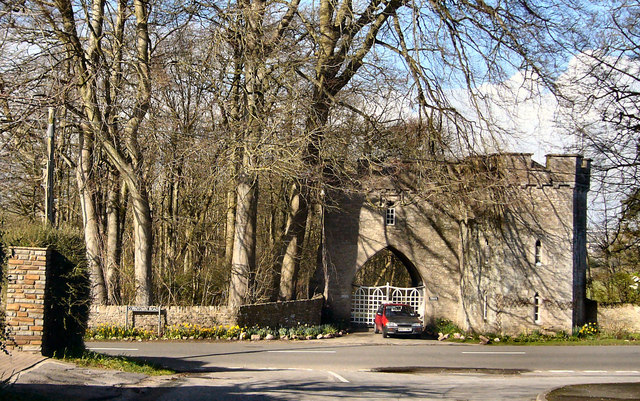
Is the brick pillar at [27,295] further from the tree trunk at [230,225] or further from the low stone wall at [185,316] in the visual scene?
the tree trunk at [230,225]

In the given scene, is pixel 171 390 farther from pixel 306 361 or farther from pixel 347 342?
pixel 347 342

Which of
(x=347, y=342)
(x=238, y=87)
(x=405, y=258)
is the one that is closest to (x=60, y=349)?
(x=238, y=87)

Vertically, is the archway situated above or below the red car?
above

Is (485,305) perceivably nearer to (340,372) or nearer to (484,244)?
(484,244)

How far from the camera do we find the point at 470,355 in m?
21.6

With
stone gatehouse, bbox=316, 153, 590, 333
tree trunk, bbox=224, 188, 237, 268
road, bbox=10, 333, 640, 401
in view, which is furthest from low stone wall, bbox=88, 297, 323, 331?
stone gatehouse, bbox=316, 153, 590, 333

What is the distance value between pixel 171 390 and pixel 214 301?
16.0 meters

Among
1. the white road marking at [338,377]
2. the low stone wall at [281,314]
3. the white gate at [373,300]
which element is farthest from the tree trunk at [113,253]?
the white gate at [373,300]

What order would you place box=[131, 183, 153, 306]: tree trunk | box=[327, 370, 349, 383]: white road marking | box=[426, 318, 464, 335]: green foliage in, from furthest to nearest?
box=[426, 318, 464, 335]: green foliage
box=[131, 183, 153, 306]: tree trunk
box=[327, 370, 349, 383]: white road marking

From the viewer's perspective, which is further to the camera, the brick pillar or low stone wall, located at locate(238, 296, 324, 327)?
low stone wall, located at locate(238, 296, 324, 327)

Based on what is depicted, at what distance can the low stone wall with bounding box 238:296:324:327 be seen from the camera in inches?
930

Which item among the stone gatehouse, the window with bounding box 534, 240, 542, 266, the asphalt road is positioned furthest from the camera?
the window with bounding box 534, 240, 542, 266

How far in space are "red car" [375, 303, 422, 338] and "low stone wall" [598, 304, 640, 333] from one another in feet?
27.4

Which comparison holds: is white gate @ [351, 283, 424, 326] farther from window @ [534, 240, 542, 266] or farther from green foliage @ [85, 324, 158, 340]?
green foliage @ [85, 324, 158, 340]
